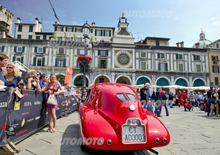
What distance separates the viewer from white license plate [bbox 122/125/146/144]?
236 centimetres

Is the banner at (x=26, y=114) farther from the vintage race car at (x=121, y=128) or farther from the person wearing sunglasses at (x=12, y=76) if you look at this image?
the vintage race car at (x=121, y=128)

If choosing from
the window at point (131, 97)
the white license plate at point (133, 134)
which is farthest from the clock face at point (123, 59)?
the white license plate at point (133, 134)

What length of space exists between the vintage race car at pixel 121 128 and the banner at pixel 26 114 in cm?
157

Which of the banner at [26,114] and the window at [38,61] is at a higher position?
the window at [38,61]

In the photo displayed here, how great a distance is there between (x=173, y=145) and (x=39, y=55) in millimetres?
29509

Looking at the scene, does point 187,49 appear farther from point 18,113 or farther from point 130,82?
point 18,113

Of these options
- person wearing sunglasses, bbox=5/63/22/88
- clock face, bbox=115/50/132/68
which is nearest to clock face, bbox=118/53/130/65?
clock face, bbox=115/50/132/68

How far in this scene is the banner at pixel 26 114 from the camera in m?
3.01

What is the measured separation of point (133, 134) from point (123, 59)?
88.2 feet

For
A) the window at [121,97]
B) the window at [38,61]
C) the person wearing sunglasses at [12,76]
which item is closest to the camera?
the window at [121,97]

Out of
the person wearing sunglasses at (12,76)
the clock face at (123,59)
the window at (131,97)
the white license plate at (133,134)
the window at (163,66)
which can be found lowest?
the white license plate at (133,134)

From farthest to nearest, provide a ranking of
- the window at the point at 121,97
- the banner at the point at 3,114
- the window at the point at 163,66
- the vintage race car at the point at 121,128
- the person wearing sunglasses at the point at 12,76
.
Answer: the window at the point at 163,66, the person wearing sunglasses at the point at 12,76, the window at the point at 121,97, the banner at the point at 3,114, the vintage race car at the point at 121,128

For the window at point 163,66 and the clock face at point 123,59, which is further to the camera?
the window at point 163,66

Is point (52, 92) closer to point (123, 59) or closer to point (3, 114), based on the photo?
point (3, 114)
